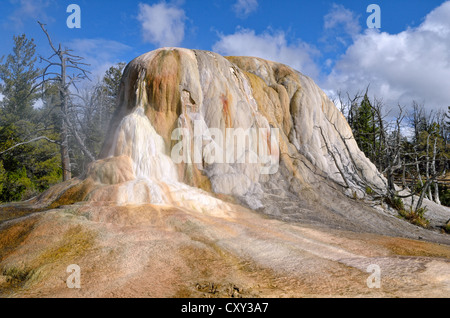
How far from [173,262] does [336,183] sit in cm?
864

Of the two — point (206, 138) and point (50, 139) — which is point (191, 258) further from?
point (50, 139)

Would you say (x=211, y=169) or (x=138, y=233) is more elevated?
(x=211, y=169)

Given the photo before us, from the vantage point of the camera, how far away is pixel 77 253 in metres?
4.91

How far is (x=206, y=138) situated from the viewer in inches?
387

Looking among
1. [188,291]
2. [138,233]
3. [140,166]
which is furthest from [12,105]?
[188,291]

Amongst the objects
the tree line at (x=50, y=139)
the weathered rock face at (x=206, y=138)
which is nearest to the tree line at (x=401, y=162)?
the weathered rock face at (x=206, y=138)

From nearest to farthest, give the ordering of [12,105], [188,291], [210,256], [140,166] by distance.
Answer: [188,291] → [210,256] → [140,166] → [12,105]

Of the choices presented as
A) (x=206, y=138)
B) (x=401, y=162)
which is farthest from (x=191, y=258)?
(x=401, y=162)

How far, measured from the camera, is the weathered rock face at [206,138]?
8.38 metres

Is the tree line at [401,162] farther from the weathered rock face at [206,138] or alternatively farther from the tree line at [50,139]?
the tree line at [50,139]

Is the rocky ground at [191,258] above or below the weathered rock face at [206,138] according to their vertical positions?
below

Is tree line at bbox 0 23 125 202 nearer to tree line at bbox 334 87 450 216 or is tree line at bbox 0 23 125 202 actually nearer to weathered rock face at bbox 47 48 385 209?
weathered rock face at bbox 47 48 385 209

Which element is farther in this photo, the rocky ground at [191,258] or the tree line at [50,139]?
the tree line at [50,139]

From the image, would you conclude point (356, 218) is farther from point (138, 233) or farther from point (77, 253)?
point (77, 253)
